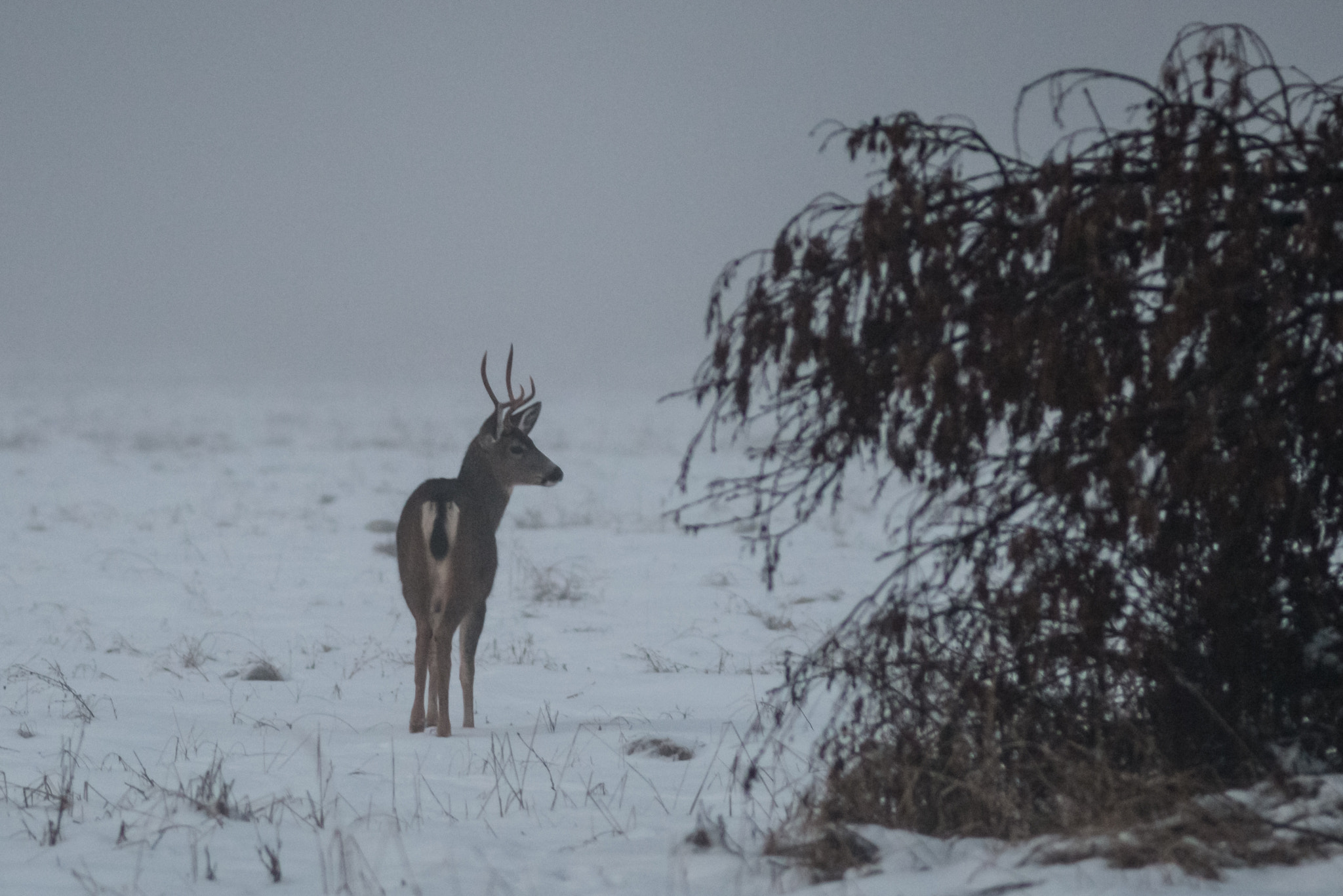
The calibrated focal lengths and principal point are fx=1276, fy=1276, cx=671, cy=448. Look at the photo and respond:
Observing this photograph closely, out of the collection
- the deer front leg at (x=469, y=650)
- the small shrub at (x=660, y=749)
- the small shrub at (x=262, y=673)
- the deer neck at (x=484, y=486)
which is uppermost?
the deer neck at (x=484, y=486)

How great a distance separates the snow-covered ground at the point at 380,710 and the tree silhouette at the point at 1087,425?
0.54m

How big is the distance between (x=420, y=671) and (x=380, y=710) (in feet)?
2.76

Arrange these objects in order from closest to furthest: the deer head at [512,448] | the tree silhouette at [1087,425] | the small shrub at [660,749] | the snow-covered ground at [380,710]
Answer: the tree silhouette at [1087,425] < the snow-covered ground at [380,710] < the small shrub at [660,749] < the deer head at [512,448]

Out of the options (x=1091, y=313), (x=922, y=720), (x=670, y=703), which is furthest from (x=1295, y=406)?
(x=670, y=703)

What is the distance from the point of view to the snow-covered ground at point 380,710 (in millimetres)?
4137

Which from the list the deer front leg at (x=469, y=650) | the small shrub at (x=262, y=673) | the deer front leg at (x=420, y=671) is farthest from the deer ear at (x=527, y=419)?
the small shrub at (x=262, y=673)

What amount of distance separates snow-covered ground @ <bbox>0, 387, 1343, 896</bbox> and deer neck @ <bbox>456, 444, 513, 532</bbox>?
3.95ft

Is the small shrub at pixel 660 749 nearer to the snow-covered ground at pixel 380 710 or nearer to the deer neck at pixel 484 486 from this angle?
the snow-covered ground at pixel 380 710

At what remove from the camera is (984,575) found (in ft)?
13.5

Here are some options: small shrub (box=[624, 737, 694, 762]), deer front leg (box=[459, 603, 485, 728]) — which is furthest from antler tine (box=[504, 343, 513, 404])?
small shrub (box=[624, 737, 694, 762])

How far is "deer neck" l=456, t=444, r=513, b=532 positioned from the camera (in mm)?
7891

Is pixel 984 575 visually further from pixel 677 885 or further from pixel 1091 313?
pixel 677 885

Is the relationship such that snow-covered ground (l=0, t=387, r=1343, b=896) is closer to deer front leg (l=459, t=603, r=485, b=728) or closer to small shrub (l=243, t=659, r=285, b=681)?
small shrub (l=243, t=659, r=285, b=681)

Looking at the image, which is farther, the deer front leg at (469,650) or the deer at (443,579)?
the deer front leg at (469,650)
